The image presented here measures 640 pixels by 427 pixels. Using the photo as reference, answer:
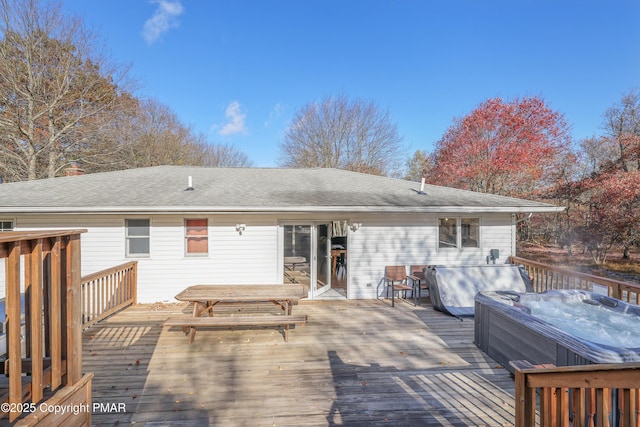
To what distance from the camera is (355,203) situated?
20.9 feet

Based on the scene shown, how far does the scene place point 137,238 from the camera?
21.0ft

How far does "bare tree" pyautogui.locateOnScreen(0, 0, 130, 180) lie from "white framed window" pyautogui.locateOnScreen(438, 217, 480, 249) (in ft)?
48.9

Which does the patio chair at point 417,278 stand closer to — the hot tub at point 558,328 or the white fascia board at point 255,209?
the white fascia board at point 255,209

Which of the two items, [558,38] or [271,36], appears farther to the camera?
[271,36]

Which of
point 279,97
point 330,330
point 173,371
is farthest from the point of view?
point 279,97

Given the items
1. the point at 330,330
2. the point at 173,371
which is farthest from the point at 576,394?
the point at 173,371

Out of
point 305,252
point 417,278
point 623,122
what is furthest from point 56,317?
point 623,122

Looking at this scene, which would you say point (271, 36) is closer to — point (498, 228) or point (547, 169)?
point (498, 228)

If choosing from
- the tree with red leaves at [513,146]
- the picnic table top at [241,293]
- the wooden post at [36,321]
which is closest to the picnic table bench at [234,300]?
the picnic table top at [241,293]

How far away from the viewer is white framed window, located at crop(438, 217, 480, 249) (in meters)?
7.06

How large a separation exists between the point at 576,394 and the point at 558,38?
1385cm

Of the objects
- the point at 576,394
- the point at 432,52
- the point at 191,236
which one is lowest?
the point at 576,394

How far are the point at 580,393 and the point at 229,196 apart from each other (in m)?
6.37

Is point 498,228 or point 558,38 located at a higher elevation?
point 558,38
